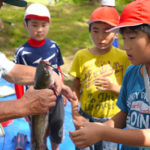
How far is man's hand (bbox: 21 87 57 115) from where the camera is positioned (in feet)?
5.93

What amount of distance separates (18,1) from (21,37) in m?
8.13

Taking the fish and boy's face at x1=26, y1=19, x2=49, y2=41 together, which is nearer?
the fish

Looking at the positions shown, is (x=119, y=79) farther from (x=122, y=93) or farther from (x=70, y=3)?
(x=70, y=3)

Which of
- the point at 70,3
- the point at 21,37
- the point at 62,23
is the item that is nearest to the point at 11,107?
the point at 21,37

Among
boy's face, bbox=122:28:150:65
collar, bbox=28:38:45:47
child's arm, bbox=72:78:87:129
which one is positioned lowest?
child's arm, bbox=72:78:87:129

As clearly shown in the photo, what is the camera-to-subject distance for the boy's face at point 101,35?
2386mm

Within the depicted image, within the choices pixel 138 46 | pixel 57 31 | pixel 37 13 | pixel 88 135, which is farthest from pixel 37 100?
pixel 57 31

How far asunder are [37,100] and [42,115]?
211mm

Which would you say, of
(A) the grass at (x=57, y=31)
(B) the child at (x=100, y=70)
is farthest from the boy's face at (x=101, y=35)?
(A) the grass at (x=57, y=31)

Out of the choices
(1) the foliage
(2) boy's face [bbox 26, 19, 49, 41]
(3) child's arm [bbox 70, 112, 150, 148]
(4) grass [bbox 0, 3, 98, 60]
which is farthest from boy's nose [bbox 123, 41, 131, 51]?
(1) the foliage

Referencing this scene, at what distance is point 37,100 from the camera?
1.82 metres

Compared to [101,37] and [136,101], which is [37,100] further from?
[101,37]

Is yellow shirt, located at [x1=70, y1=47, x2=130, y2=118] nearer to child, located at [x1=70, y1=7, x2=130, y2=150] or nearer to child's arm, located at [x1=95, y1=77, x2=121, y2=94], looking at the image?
child, located at [x1=70, y1=7, x2=130, y2=150]

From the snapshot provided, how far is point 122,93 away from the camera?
185cm
